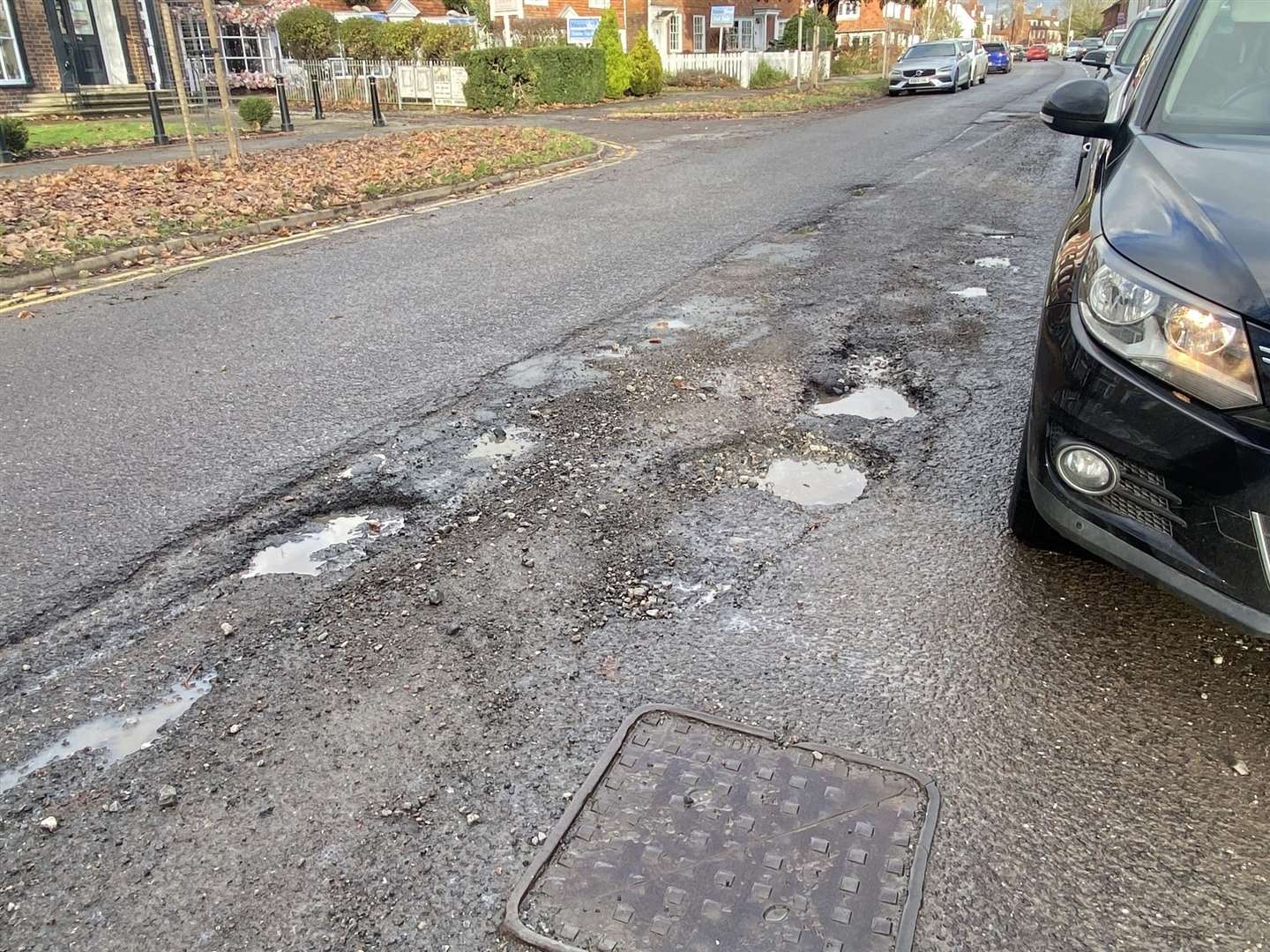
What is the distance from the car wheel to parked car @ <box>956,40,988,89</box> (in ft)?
108

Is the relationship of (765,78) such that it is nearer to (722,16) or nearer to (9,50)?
(722,16)

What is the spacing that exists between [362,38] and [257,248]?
23533mm

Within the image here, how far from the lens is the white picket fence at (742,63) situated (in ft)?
112

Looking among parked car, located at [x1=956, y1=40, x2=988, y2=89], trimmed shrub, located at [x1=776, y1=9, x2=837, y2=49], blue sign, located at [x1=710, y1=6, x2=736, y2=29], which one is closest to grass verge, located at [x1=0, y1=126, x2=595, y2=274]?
blue sign, located at [x1=710, y1=6, x2=736, y2=29]

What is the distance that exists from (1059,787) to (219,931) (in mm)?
1913

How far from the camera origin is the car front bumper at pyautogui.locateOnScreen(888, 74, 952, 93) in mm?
29109

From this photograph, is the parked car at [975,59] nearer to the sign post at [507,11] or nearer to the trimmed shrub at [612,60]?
the trimmed shrub at [612,60]

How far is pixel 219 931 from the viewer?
192 centimetres

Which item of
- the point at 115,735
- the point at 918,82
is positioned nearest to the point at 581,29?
the point at 918,82

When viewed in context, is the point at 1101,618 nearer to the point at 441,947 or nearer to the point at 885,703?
the point at 885,703

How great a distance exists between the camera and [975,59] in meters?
34.0

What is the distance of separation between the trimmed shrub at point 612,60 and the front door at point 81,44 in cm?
1360

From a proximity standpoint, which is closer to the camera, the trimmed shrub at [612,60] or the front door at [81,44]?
the front door at [81,44]

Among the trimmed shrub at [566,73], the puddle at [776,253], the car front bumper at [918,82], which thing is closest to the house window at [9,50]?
the trimmed shrub at [566,73]
